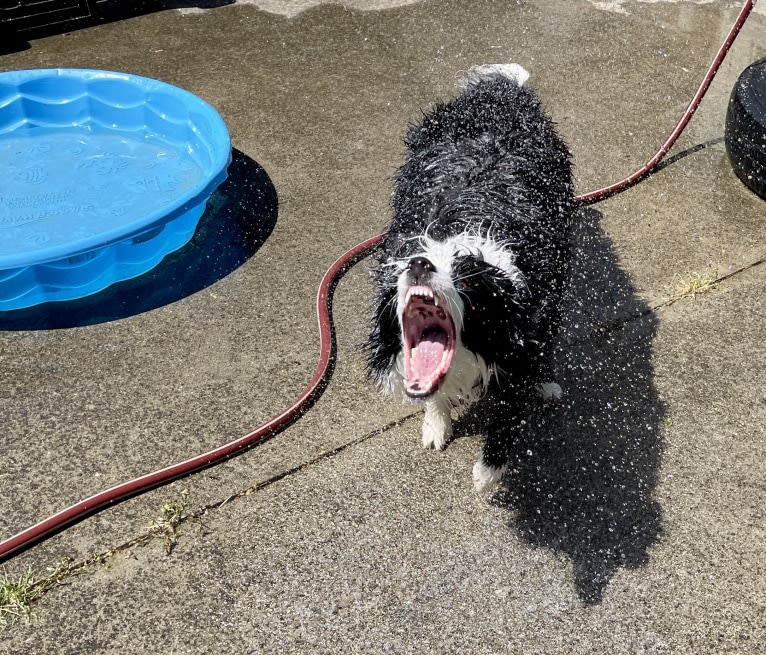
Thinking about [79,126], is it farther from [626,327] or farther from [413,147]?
[626,327]

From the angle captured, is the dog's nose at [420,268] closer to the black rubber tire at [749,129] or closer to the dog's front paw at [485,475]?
the dog's front paw at [485,475]

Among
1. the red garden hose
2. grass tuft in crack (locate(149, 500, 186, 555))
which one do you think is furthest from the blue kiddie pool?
grass tuft in crack (locate(149, 500, 186, 555))

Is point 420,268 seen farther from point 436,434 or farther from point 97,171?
point 97,171

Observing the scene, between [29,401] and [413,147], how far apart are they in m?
2.03

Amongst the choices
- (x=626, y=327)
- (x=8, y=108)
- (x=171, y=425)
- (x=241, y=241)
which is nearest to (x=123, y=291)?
(x=241, y=241)

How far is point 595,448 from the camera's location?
127 inches

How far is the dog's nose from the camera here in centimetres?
222

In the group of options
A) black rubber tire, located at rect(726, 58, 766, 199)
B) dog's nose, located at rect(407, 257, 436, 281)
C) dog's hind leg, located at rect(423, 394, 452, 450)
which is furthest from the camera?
black rubber tire, located at rect(726, 58, 766, 199)

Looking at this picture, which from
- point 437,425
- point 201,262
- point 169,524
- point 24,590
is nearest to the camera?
point 24,590

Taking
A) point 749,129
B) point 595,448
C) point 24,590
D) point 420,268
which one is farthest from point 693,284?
point 24,590

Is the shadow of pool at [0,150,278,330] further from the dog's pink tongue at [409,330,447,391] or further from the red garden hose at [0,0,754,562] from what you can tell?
the dog's pink tongue at [409,330,447,391]

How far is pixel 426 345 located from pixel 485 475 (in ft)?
2.68

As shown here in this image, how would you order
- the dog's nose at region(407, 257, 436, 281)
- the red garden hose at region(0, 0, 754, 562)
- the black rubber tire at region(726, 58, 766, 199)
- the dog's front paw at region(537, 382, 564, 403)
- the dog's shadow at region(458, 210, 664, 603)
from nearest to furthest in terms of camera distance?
1. the dog's nose at region(407, 257, 436, 281)
2. the red garden hose at region(0, 0, 754, 562)
3. the dog's shadow at region(458, 210, 664, 603)
4. the dog's front paw at region(537, 382, 564, 403)
5. the black rubber tire at region(726, 58, 766, 199)

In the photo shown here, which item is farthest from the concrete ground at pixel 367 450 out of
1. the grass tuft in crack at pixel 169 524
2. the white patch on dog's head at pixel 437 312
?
the white patch on dog's head at pixel 437 312
